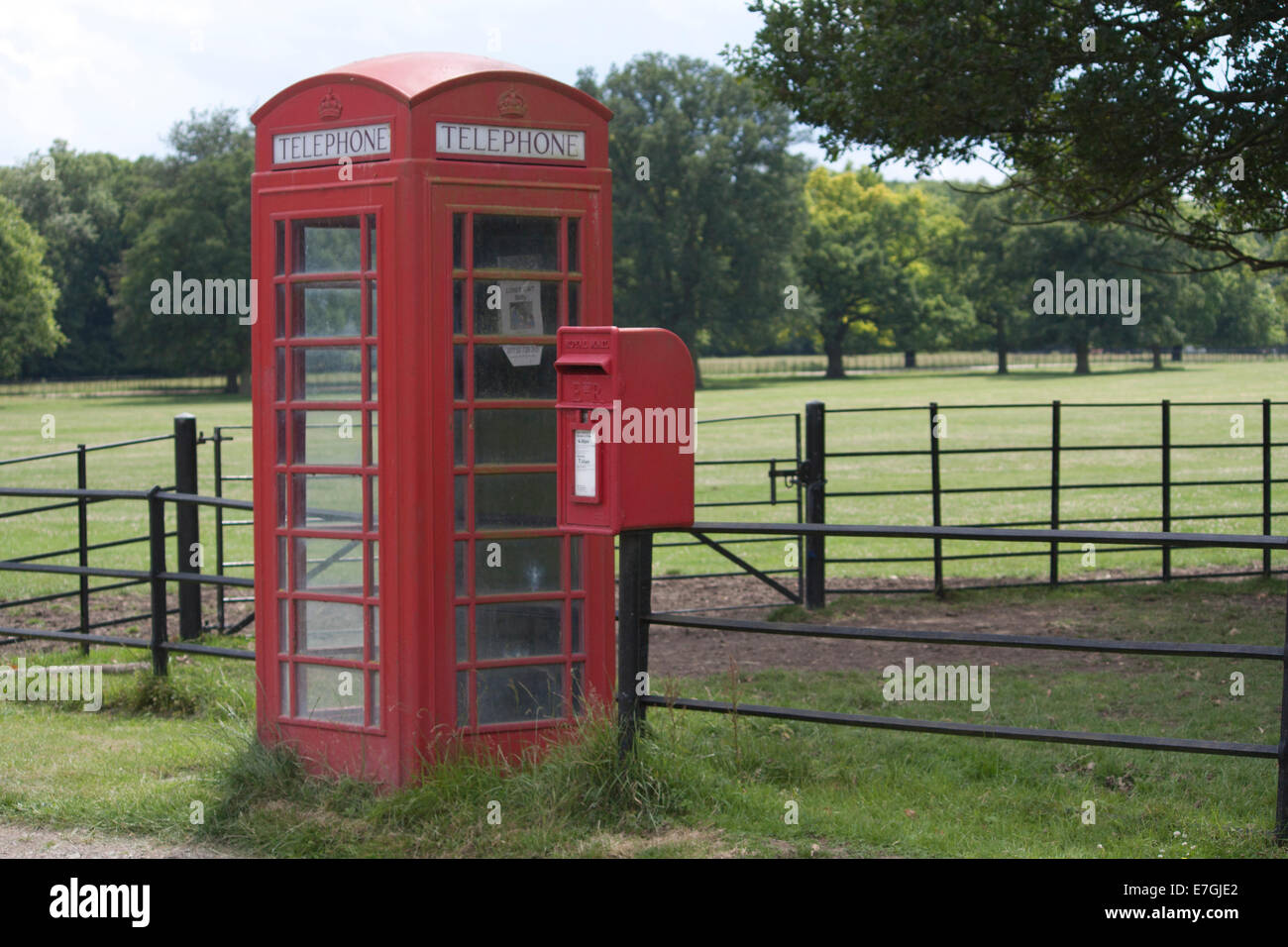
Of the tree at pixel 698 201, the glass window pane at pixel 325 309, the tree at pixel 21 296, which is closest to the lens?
the glass window pane at pixel 325 309

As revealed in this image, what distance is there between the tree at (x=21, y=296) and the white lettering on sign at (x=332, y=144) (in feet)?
199

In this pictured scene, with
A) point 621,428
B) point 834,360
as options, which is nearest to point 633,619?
point 621,428

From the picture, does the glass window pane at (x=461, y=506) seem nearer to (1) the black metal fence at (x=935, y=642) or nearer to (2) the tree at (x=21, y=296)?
(1) the black metal fence at (x=935, y=642)

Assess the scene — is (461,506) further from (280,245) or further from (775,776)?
(775,776)

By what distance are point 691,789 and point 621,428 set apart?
4.97 ft

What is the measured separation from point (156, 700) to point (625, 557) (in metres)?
3.80

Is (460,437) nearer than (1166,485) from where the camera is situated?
Yes

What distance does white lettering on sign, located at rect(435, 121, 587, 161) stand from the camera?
5.65 m

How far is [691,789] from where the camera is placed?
18.0 ft

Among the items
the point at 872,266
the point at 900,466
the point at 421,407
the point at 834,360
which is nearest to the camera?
the point at 421,407

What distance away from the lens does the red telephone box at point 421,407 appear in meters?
5.62

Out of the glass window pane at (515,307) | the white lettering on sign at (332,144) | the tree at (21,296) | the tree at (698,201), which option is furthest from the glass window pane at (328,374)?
the tree at (698,201)

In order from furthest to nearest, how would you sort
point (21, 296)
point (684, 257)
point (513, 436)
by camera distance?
point (684, 257)
point (21, 296)
point (513, 436)
